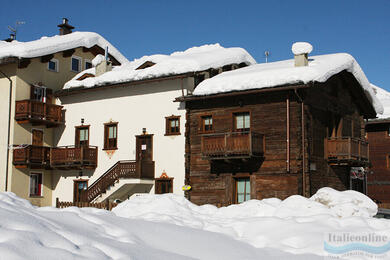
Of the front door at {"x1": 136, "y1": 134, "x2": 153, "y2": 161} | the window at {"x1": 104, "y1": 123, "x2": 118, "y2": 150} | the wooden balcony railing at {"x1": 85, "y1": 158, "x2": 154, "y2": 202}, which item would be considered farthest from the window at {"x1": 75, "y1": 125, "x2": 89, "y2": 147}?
the front door at {"x1": 136, "y1": 134, "x2": 153, "y2": 161}

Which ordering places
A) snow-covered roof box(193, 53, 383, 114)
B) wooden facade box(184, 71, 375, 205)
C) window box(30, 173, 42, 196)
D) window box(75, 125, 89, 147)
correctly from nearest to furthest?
snow-covered roof box(193, 53, 383, 114) < wooden facade box(184, 71, 375, 205) < window box(30, 173, 42, 196) < window box(75, 125, 89, 147)

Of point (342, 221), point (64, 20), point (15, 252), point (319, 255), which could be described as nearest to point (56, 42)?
point (64, 20)

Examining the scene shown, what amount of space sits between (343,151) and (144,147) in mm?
9520

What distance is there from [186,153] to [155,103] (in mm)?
3146

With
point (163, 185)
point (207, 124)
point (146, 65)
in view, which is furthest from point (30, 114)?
point (207, 124)

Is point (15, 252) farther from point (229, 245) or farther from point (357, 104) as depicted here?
point (357, 104)

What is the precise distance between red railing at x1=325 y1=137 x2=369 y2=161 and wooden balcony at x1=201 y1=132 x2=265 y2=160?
11.2ft

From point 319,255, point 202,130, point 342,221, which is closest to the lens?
point 319,255

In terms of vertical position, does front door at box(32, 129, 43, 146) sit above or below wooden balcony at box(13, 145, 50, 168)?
above

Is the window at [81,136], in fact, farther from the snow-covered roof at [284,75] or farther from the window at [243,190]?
the window at [243,190]

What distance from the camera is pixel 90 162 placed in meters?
27.5

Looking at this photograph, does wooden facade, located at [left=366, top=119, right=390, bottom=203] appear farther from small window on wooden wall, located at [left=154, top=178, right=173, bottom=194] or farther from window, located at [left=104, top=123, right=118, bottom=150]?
window, located at [left=104, top=123, right=118, bottom=150]

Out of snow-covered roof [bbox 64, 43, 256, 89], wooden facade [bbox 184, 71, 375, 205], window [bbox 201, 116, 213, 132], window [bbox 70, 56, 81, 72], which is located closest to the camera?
wooden facade [bbox 184, 71, 375, 205]

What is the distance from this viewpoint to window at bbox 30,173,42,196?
28.5m
